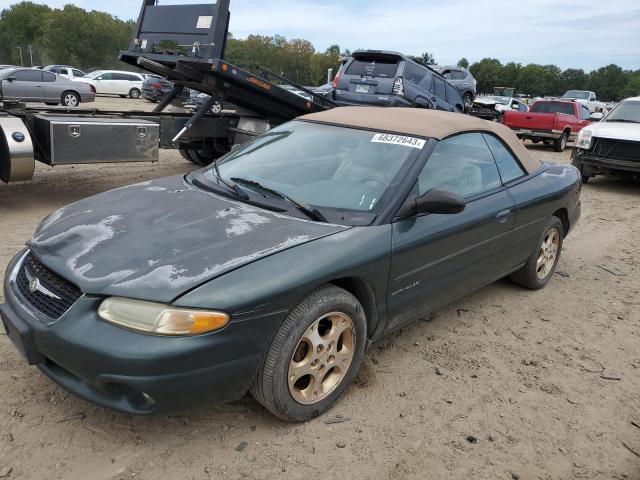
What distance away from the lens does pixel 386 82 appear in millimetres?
10625

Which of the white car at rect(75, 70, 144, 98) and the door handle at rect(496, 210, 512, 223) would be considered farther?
the white car at rect(75, 70, 144, 98)

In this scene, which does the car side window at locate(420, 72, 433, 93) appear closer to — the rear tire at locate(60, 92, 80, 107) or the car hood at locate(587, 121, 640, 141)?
the car hood at locate(587, 121, 640, 141)

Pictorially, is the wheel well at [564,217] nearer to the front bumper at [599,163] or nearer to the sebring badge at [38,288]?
the sebring badge at [38,288]

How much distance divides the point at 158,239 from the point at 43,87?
2045cm

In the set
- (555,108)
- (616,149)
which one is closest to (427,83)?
(616,149)

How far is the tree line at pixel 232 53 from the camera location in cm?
5494

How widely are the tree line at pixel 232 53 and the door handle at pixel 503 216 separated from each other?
1062 inches

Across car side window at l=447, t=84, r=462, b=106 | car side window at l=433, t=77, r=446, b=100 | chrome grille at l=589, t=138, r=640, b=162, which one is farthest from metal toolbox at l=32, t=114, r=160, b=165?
chrome grille at l=589, t=138, r=640, b=162

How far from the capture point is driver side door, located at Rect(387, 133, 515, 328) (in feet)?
10.2

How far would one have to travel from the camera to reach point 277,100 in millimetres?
8453

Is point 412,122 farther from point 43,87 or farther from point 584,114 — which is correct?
point 43,87

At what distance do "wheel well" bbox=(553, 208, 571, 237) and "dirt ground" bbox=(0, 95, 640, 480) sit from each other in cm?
95

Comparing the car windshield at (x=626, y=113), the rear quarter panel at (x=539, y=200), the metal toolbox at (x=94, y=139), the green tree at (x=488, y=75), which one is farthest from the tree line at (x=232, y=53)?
the rear quarter panel at (x=539, y=200)

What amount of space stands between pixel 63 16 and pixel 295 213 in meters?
63.9
